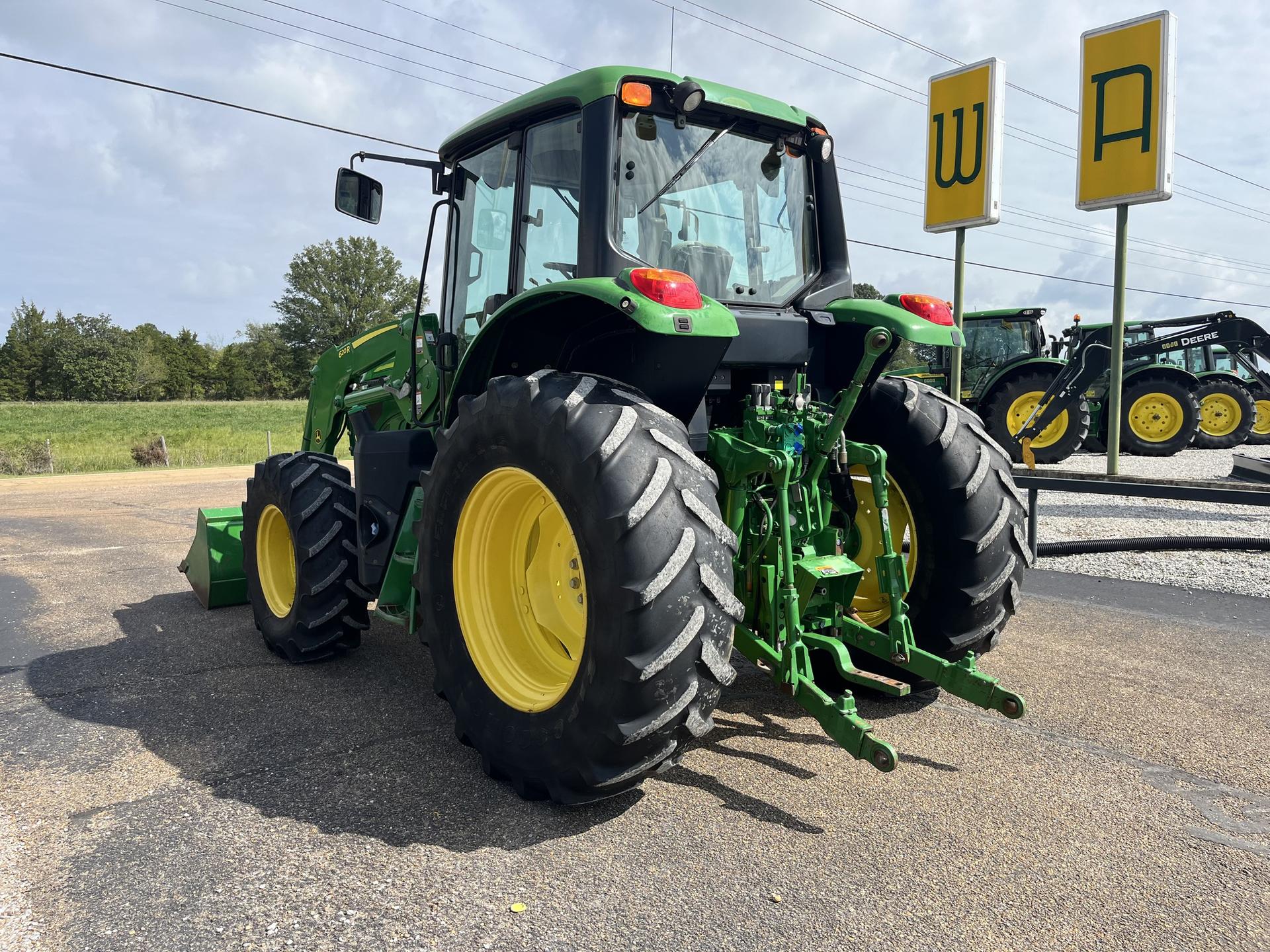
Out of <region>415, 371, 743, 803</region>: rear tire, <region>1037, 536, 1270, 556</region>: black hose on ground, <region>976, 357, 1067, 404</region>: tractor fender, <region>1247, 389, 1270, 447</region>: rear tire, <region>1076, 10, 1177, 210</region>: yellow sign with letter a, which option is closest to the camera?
<region>415, 371, 743, 803</region>: rear tire

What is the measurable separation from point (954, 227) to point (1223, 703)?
6588 mm

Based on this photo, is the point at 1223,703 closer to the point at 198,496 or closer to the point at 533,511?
the point at 533,511

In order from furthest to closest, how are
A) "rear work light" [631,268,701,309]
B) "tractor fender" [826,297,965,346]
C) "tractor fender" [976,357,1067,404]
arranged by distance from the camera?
"tractor fender" [976,357,1067,404] → "tractor fender" [826,297,965,346] → "rear work light" [631,268,701,309]

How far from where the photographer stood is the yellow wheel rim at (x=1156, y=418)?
617 inches

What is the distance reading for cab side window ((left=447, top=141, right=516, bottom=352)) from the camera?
396 centimetres

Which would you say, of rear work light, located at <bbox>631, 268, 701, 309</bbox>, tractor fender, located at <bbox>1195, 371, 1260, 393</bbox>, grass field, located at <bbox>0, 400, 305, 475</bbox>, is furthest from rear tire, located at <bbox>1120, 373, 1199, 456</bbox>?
grass field, located at <bbox>0, 400, 305, 475</bbox>

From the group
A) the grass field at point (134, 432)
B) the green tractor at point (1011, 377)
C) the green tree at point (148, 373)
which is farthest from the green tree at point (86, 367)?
the green tractor at point (1011, 377)

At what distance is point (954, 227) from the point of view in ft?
30.8

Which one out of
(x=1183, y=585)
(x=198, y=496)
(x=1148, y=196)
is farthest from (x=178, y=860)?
(x=198, y=496)

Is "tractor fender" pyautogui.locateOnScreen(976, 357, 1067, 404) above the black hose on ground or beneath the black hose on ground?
above

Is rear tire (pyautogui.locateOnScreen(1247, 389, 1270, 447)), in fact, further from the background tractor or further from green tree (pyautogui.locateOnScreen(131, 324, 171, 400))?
green tree (pyautogui.locateOnScreen(131, 324, 171, 400))

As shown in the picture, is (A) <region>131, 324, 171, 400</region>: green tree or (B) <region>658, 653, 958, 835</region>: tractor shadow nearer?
(B) <region>658, 653, 958, 835</region>: tractor shadow

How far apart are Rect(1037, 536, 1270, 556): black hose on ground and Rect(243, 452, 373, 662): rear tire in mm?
5594

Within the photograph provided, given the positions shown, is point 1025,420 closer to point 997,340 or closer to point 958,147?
point 997,340
